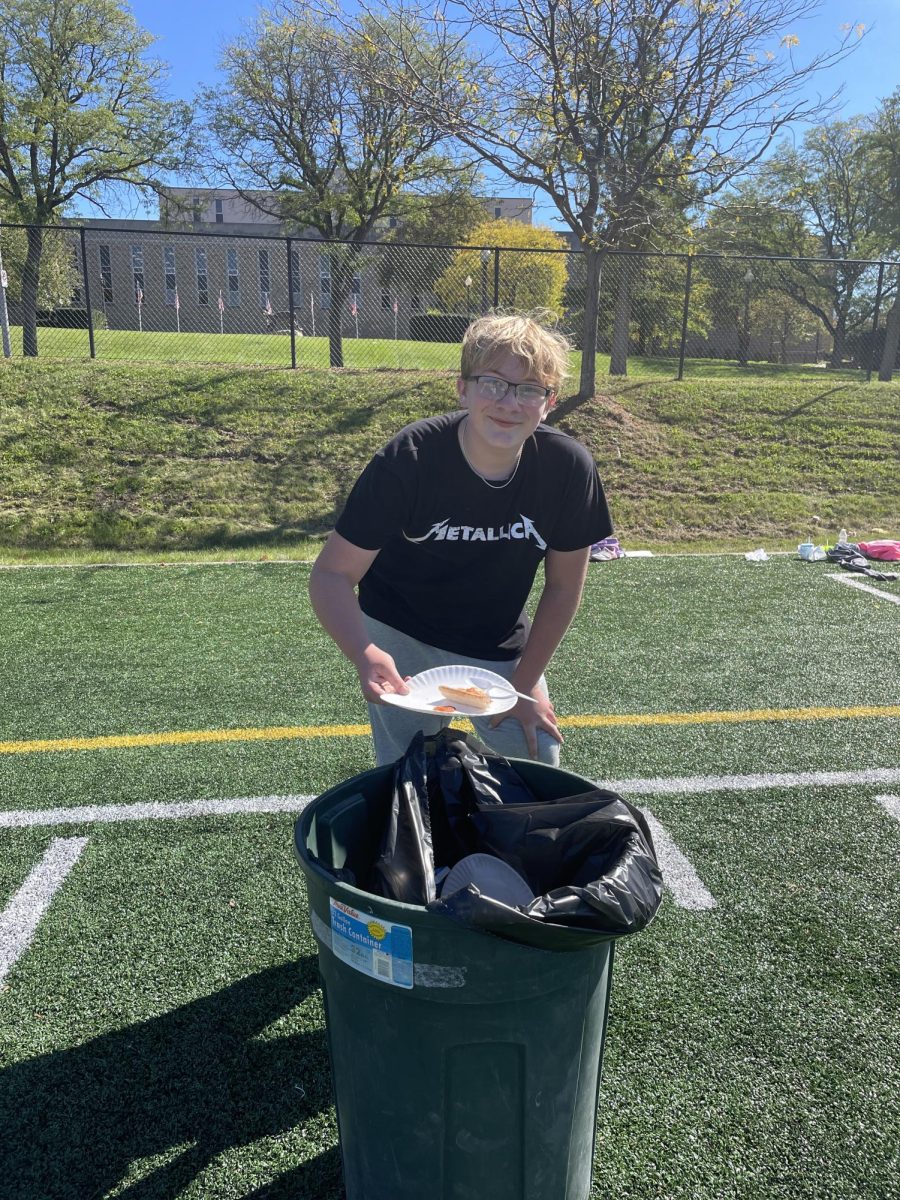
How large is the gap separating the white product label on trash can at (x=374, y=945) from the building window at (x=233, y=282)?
156 feet

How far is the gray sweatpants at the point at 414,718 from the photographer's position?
2541mm

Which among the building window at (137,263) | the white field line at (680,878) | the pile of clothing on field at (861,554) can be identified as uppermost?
the building window at (137,263)

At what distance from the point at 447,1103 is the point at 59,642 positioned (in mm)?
5032

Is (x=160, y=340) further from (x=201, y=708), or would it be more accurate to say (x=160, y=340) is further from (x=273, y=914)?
(x=273, y=914)

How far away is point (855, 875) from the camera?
315 centimetres

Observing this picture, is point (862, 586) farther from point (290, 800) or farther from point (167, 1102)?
point (167, 1102)

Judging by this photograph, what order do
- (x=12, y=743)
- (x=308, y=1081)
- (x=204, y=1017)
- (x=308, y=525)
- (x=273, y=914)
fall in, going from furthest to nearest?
(x=308, y=525), (x=12, y=743), (x=273, y=914), (x=204, y=1017), (x=308, y=1081)

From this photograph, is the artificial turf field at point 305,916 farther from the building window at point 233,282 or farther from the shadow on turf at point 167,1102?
the building window at point 233,282

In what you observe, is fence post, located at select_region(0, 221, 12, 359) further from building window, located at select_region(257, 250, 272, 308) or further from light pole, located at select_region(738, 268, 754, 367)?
building window, located at select_region(257, 250, 272, 308)

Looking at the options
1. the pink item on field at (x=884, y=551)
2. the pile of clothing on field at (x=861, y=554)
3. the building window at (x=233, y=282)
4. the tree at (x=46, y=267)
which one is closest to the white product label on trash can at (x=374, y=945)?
the pile of clothing on field at (x=861, y=554)

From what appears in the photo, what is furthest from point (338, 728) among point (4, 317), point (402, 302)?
point (402, 302)

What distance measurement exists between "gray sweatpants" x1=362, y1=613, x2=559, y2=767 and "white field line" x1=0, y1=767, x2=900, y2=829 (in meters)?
1.17

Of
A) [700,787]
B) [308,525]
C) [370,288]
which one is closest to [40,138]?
[370,288]

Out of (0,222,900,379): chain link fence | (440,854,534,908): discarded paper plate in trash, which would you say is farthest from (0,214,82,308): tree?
(440,854,534,908): discarded paper plate in trash
